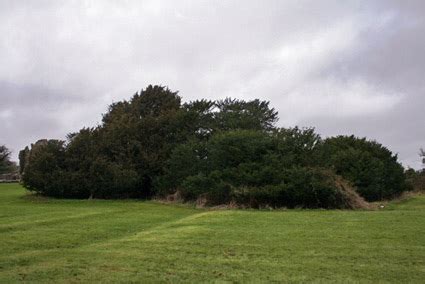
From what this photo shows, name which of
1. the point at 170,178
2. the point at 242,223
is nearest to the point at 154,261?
the point at 242,223

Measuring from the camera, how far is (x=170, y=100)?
43.1m

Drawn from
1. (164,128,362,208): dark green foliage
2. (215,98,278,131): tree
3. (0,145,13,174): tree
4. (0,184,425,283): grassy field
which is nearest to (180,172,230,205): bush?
(164,128,362,208): dark green foliage

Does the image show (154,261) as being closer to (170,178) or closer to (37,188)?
(170,178)

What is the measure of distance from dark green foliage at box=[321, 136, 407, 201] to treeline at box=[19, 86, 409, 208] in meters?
0.08

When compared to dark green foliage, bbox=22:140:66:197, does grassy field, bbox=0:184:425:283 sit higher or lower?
lower

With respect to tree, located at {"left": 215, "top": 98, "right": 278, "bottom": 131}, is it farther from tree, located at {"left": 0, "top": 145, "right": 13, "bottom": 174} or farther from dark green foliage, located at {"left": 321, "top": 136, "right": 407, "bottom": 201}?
tree, located at {"left": 0, "top": 145, "right": 13, "bottom": 174}

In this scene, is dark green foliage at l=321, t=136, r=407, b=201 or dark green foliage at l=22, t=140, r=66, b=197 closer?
dark green foliage at l=321, t=136, r=407, b=201

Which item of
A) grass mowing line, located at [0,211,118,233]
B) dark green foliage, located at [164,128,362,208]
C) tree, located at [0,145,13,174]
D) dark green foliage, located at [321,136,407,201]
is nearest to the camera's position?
grass mowing line, located at [0,211,118,233]

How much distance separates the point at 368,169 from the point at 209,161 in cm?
1181

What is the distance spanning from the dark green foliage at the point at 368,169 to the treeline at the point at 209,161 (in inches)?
3.2

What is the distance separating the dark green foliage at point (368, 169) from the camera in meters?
34.1

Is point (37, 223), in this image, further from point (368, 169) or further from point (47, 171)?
point (368, 169)

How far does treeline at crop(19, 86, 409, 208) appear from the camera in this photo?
27.4 meters

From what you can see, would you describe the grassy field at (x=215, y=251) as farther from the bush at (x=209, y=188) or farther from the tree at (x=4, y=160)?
the tree at (x=4, y=160)
